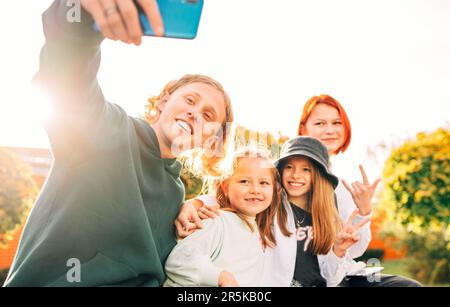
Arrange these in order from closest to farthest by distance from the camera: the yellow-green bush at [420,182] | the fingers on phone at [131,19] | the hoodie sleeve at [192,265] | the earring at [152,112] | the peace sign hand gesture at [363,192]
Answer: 1. the fingers on phone at [131,19]
2. the hoodie sleeve at [192,265]
3. the earring at [152,112]
4. the peace sign hand gesture at [363,192]
5. the yellow-green bush at [420,182]

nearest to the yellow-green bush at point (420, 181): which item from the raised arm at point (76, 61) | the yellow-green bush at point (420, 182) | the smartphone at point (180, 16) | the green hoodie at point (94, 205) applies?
the yellow-green bush at point (420, 182)

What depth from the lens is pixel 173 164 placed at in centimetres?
128

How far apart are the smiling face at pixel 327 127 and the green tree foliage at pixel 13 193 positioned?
1796 mm

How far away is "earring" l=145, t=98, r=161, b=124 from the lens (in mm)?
1351

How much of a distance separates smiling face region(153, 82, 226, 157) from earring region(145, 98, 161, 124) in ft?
0.06

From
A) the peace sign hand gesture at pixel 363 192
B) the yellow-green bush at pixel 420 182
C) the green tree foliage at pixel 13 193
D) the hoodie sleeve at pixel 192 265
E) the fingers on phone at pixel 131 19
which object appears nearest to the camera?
the fingers on phone at pixel 131 19

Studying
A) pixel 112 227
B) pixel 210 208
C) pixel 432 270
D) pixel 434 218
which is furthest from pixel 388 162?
pixel 112 227

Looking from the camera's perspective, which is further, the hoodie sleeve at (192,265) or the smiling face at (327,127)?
the smiling face at (327,127)

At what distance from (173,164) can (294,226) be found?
16.3 inches

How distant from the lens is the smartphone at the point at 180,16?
0.66 metres

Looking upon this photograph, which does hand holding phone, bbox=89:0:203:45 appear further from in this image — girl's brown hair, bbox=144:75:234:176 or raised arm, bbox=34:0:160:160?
girl's brown hair, bbox=144:75:234:176

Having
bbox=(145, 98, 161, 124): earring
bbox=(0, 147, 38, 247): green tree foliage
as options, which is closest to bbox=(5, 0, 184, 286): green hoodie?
bbox=(145, 98, 161, 124): earring

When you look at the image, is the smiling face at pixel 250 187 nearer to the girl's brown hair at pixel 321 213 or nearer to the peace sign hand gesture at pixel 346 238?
the girl's brown hair at pixel 321 213

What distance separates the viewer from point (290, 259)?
4.51 feet
